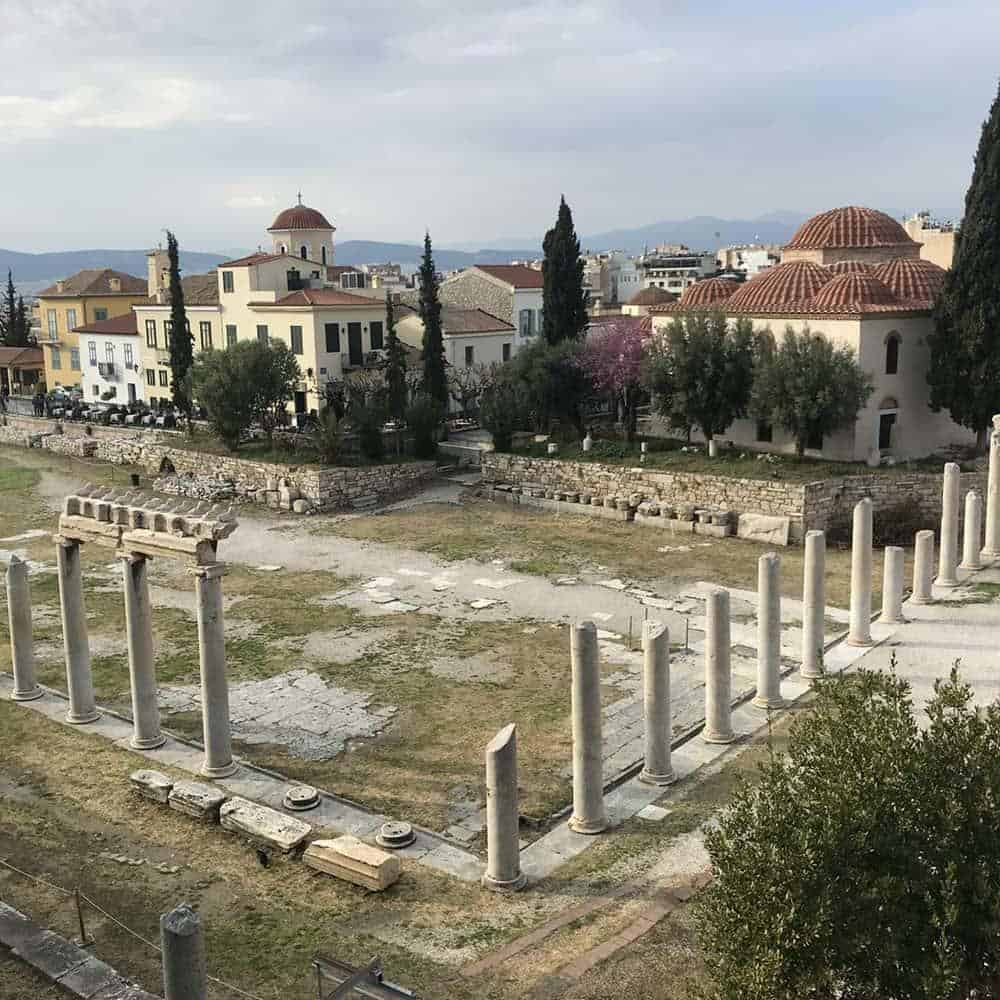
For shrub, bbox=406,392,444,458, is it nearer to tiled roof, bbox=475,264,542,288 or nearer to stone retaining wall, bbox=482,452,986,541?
stone retaining wall, bbox=482,452,986,541

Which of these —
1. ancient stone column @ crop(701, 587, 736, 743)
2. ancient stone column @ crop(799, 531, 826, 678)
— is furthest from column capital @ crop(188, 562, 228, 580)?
ancient stone column @ crop(799, 531, 826, 678)

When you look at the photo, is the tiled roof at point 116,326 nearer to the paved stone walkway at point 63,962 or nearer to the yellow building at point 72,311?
the yellow building at point 72,311

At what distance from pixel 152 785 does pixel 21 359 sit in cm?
6115

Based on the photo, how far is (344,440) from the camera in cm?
4150

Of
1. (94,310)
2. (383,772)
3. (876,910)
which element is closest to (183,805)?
(383,772)

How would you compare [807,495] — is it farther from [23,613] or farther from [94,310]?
[94,310]

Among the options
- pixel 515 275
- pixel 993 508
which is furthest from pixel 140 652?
pixel 515 275

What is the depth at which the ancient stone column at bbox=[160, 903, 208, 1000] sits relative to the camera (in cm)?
972

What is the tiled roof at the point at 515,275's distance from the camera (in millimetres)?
55469

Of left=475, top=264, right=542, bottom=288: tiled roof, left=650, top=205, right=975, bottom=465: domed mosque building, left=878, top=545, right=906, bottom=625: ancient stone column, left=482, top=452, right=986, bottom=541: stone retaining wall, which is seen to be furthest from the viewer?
left=475, top=264, right=542, bottom=288: tiled roof

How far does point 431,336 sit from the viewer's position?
143ft

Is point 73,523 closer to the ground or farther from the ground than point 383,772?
farther from the ground

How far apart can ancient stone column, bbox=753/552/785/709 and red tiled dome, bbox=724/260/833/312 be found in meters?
20.1

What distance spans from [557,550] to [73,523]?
16.0 meters
